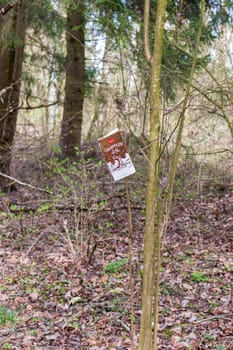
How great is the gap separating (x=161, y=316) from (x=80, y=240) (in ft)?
6.30

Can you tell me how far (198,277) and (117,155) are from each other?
105 inches

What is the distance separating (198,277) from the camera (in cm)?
534

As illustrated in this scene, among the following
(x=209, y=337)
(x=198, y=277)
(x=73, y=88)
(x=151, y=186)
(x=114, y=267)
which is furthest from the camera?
(x=73, y=88)

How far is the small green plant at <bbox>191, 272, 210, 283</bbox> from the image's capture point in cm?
530

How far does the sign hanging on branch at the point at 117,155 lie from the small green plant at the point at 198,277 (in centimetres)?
255

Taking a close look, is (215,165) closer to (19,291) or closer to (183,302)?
(183,302)

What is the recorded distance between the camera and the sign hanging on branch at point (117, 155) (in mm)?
3234

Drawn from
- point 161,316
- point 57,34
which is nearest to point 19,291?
point 161,316

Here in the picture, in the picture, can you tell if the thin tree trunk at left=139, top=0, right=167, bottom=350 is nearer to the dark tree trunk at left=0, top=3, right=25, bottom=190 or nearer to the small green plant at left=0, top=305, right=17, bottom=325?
the small green plant at left=0, top=305, right=17, bottom=325

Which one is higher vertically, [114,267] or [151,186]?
[151,186]

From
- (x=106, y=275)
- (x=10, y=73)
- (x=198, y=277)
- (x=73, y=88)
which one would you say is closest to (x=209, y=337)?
(x=198, y=277)

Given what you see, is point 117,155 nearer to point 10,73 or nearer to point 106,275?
point 106,275

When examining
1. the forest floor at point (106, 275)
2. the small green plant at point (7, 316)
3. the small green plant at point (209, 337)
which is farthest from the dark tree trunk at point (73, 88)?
the small green plant at point (209, 337)

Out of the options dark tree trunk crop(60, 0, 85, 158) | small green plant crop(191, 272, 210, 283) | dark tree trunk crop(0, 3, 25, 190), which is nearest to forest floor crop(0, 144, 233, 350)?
small green plant crop(191, 272, 210, 283)
